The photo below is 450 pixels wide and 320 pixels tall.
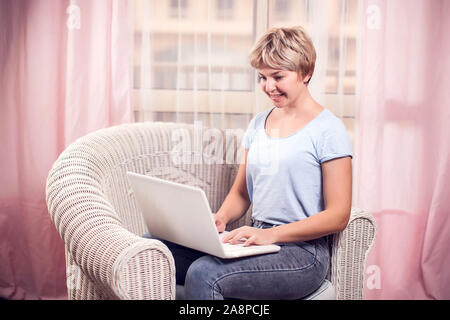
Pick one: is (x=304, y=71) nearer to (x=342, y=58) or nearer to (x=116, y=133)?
(x=116, y=133)

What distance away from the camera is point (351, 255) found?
1.43 metres

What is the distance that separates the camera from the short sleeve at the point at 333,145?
1.30 metres

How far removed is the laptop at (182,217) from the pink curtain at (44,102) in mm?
854

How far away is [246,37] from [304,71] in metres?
0.80

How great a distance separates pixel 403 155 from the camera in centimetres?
218

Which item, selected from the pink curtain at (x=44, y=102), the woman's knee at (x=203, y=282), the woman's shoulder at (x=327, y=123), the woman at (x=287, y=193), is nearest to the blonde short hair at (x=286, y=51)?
the woman at (x=287, y=193)

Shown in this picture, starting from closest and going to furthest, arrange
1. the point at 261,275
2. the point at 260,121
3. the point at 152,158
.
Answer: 1. the point at 261,275
2. the point at 260,121
3. the point at 152,158

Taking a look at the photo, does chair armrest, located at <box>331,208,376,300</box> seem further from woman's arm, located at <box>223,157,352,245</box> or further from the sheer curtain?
the sheer curtain

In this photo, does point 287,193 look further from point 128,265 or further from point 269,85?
point 128,265

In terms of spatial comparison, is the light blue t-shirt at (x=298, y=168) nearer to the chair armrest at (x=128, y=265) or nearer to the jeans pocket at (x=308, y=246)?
the jeans pocket at (x=308, y=246)

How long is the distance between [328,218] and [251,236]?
0.65ft

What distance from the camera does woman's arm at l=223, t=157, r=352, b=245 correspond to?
1273mm

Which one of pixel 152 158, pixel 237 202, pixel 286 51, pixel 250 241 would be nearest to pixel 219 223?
pixel 237 202
